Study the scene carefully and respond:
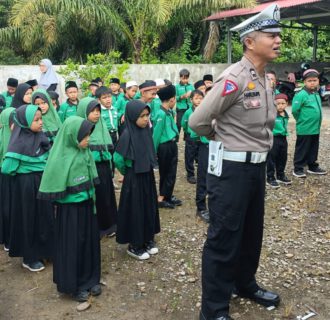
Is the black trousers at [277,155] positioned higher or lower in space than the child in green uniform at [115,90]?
lower

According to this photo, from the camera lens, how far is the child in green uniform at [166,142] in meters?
5.49

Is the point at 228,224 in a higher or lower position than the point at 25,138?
lower

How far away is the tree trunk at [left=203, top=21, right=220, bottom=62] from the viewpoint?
15.5 m

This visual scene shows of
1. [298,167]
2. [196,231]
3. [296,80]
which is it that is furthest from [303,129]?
[296,80]

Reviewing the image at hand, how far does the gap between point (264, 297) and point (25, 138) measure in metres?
2.50

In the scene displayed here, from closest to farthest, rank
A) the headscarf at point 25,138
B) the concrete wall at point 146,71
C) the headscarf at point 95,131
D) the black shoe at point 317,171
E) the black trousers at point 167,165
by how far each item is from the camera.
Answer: the headscarf at point 25,138, the headscarf at point 95,131, the black trousers at point 167,165, the black shoe at point 317,171, the concrete wall at point 146,71

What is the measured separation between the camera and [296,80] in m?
15.8

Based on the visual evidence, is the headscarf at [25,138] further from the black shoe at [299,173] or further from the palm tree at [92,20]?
the palm tree at [92,20]

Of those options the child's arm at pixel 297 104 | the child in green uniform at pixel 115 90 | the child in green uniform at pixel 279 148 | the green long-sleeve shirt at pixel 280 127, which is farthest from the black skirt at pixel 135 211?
the child in green uniform at pixel 115 90

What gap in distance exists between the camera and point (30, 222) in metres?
4.06

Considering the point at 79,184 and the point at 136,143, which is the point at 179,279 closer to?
the point at 79,184

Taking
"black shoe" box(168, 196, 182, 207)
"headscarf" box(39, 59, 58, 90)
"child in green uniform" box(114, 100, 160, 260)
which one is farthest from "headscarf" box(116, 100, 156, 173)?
"headscarf" box(39, 59, 58, 90)

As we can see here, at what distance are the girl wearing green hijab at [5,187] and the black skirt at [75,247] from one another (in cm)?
96

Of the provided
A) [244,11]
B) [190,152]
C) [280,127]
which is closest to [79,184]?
[190,152]
